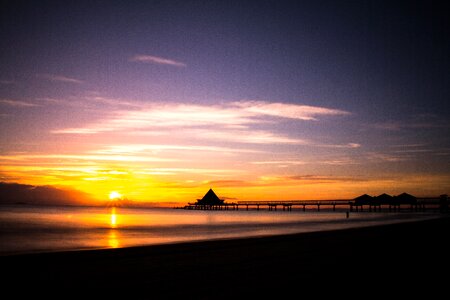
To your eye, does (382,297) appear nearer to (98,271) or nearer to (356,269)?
(356,269)

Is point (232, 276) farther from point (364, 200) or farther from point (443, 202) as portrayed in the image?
point (364, 200)

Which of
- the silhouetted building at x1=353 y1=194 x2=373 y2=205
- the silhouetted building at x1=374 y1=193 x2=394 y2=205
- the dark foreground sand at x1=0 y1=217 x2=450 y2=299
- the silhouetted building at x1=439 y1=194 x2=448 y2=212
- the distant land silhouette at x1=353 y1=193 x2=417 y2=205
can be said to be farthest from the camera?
the silhouetted building at x1=353 y1=194 x2=373 y2=205

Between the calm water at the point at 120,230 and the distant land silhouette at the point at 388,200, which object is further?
the distant land silhouette at the point at 388,200

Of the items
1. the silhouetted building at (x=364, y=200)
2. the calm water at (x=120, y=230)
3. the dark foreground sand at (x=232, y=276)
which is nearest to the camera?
the dark foreground sand at (x=232, y=276)

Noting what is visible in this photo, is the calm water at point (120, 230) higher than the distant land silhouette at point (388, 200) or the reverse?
the reverse

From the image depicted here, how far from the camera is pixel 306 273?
7625 mm

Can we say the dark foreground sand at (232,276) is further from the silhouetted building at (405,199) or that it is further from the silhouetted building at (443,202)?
the silhouetted building at (405,199)

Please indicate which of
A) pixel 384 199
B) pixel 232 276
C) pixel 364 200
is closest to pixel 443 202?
pixel 384 199

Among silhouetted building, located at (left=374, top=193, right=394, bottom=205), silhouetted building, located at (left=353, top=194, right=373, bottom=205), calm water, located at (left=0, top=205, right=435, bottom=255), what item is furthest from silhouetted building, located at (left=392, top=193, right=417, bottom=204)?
calm water, located at (left=0, top=205, right=435, bottom=255)

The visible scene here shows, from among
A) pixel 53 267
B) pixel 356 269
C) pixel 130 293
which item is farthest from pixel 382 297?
pixel 53 267

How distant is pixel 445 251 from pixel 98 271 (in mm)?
9764

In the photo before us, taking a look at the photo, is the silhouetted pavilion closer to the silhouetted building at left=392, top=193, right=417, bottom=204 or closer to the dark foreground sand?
the silhouetted building at left=392, top=193, right=417, bottom=204

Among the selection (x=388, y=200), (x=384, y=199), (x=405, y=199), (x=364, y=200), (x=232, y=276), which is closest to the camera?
(x=232, y=276)

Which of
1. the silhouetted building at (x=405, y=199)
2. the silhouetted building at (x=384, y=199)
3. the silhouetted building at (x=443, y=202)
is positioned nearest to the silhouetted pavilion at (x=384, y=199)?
the silhouetted building at (x=384, y=199)
